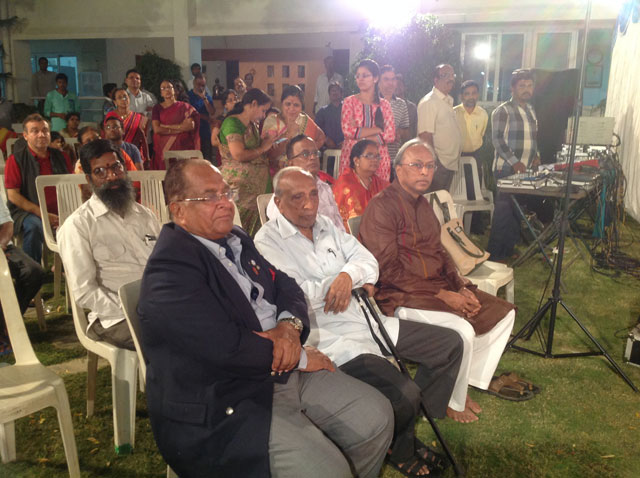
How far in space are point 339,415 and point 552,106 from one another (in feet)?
26.3

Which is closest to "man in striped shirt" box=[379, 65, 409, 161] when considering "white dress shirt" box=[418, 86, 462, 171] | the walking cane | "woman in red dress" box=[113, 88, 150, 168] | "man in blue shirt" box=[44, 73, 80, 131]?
"white dress shirt" box=[418, 86, 462, 171]

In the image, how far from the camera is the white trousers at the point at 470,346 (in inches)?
109

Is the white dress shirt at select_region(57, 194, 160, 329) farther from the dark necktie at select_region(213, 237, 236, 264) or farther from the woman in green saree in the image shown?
the woman in green saree

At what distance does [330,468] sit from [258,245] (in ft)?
3.57

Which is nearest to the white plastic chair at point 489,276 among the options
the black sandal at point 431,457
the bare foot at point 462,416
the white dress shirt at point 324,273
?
the bare foot at point 462,416

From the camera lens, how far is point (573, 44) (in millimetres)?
10328

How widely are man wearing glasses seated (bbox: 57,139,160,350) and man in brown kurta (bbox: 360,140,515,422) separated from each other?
4.02 ft

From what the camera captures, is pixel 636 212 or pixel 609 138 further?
pixel 636 212

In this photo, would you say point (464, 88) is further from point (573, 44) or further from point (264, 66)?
point (264, 66)

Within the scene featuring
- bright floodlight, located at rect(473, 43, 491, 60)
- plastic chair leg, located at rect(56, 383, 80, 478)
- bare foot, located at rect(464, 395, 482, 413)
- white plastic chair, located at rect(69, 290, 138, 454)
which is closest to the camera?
plastic chair leg, located at rect(56, 383, 80, 478)

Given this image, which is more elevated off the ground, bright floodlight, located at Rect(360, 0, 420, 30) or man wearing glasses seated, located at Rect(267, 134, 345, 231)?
bright floodlight, located at Rect(360, 0, 420, 30)

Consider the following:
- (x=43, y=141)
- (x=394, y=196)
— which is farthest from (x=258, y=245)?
(x=43, y=141)

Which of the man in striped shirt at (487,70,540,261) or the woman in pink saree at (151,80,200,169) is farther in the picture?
the woman in pink saree at (151,80,200,169)

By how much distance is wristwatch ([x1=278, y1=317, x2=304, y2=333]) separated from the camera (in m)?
2.05
